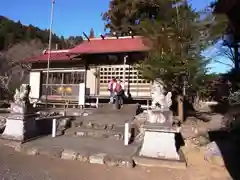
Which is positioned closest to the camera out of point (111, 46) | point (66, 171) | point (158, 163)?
point (66, 171)

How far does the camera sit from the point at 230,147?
8523mm

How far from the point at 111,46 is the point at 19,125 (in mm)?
10187

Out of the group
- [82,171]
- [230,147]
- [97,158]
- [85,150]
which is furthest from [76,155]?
[230,147]

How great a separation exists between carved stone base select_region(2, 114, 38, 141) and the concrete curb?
2.17 ft

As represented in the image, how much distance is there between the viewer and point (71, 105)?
19.4 meters

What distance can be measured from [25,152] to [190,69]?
7094mm

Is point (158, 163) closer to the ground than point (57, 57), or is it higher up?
closer to the ground

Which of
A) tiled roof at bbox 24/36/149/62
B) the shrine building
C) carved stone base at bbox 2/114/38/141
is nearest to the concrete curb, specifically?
carved stone base at bbox 2/114/38/141

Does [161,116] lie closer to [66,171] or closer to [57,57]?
[66,171]

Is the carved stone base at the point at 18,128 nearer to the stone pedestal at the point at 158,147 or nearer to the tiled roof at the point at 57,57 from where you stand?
the stone pedestal at the point at 158,147

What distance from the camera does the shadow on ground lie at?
23.9 ft

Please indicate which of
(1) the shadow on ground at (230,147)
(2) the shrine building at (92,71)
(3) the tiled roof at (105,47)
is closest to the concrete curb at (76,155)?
(1) the shadow on ground at (230,147)

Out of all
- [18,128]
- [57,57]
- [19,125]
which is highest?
[57,57]

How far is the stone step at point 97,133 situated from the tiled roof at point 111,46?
22.9ft
